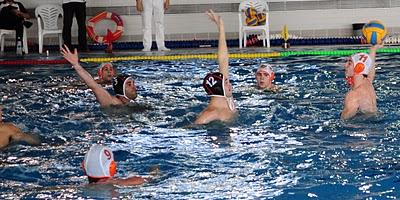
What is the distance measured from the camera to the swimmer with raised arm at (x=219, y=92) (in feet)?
25.3

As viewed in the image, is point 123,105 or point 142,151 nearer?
point 142,151

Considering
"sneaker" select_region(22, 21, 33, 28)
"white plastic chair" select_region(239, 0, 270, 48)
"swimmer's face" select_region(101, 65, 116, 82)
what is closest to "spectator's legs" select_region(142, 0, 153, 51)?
"white plastic chair" select_region(239, 0, 270, 48)

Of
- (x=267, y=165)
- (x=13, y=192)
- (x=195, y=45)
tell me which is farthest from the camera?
(x=195, y=45)

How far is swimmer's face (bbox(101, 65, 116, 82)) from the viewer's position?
1089 cm

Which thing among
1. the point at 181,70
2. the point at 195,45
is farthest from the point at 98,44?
the point at 181,70

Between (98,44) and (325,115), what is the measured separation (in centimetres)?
963

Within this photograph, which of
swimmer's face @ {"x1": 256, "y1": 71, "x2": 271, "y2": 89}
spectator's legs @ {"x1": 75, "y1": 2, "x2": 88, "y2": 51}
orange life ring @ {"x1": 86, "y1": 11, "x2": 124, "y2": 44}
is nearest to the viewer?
swimmer's face @ {"x1": 256, "y1": 71, "x2": 271, "y2": 89}

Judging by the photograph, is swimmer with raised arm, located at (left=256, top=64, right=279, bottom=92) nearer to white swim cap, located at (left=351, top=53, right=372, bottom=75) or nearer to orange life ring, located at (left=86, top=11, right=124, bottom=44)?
white swim cap, located at (left=351, top=53, right=372, bottom=75)

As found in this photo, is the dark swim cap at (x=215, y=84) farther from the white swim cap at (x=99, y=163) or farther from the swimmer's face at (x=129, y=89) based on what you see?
the white swim cap at (x=99, y=163)

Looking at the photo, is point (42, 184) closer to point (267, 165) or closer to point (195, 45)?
point (267, 165)

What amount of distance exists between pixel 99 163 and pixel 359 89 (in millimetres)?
3287

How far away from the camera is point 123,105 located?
8.95 metres

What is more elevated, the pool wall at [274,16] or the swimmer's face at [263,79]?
the pool wall at [274,16]

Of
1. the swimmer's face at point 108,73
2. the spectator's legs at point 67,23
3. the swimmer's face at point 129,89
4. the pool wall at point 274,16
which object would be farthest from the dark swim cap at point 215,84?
the pool wall at point 274,16
